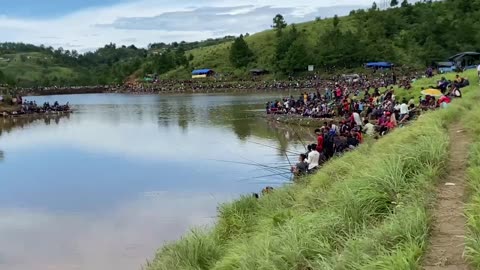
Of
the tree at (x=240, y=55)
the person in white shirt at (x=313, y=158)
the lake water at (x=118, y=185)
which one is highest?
the tree at (x=240, y=55)

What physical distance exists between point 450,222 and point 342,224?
1260mm

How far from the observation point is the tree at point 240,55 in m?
99.6

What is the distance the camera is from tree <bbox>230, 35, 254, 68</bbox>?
99562 mm

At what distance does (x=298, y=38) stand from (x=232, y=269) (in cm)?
9356

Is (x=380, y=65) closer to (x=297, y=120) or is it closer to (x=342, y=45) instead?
(x=342, y=45)

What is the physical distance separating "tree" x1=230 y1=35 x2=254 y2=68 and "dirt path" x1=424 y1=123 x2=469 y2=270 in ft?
305

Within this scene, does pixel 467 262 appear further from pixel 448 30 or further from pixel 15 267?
pixel 448 30

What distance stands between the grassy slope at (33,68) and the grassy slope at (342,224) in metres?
137

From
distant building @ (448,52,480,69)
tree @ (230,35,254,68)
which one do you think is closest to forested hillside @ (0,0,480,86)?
tree @ (230,35,254,68)

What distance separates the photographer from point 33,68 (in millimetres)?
153750

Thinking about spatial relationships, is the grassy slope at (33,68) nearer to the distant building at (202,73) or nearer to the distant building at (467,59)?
the distant building at (202,73)

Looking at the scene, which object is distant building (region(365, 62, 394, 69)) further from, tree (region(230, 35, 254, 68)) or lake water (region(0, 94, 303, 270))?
lake water (region(0, 94, 303, 270))

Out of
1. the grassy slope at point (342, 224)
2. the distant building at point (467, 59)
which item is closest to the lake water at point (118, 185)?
the grassy slope at point (342, 224)

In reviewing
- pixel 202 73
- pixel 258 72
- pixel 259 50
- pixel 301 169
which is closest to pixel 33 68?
pixel 202 73
